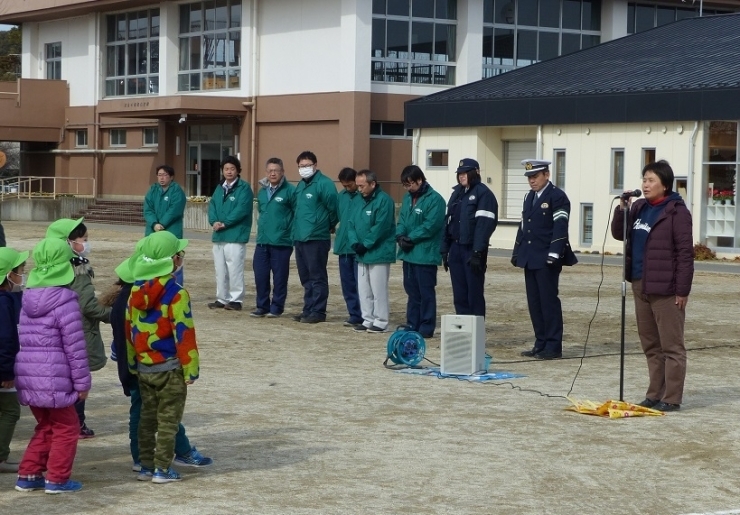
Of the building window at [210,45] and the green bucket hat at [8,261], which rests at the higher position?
the building window at [210,45]

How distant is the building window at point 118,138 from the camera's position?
52.3m

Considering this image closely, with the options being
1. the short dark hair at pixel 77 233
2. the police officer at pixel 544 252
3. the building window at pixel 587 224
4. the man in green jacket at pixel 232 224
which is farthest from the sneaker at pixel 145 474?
the building window at pixel 587 224

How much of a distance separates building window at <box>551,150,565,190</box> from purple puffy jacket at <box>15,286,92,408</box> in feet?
88.8

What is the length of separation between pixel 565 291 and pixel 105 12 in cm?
3469

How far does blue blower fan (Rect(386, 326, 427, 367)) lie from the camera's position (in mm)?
12484

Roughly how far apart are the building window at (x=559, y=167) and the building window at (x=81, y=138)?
1019 inches

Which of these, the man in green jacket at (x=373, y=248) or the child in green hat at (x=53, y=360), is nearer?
the child in green hat at (x=53, y=360)

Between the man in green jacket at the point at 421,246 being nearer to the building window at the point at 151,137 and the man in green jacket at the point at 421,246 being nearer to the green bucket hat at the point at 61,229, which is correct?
the green bucket hat at the point at 61,229

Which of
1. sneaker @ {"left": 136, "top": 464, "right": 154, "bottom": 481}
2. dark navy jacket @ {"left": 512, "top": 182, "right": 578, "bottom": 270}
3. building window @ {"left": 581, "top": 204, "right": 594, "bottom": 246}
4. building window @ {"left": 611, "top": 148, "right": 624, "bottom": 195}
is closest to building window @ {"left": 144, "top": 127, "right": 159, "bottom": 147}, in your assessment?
Result: building window @ {"left": 581, "top": 204, "right": 594, "bottom": 246}

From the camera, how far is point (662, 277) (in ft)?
34.2

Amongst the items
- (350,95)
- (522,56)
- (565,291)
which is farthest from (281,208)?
(522,56)

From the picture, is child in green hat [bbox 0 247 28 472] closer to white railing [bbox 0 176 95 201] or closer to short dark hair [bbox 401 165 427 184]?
short dark hair [bbox 401 165 427 184]

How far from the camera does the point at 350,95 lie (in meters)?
41.4

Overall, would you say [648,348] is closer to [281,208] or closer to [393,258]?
[393,258]
